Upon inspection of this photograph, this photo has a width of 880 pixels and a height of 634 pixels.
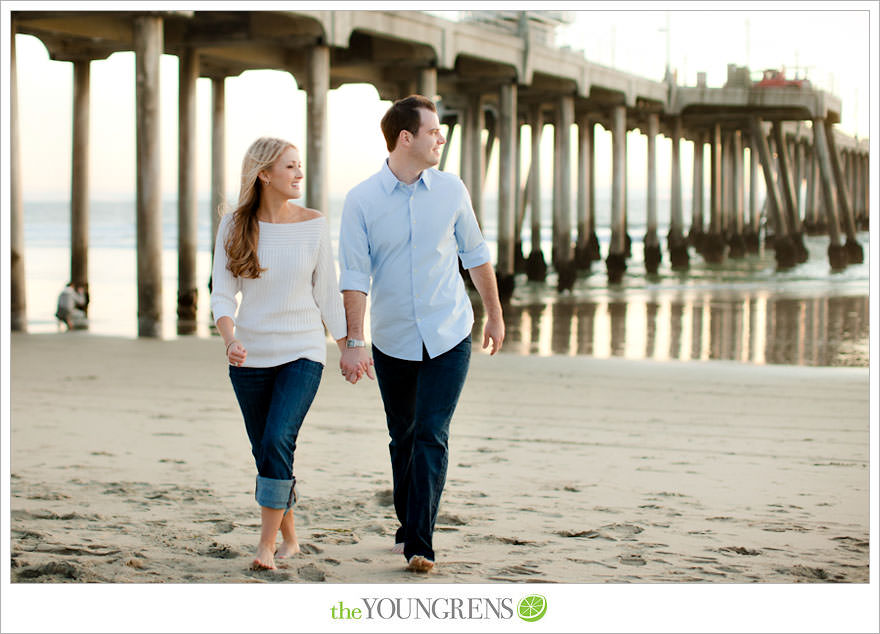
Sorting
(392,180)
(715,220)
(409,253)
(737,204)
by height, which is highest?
(737,204)

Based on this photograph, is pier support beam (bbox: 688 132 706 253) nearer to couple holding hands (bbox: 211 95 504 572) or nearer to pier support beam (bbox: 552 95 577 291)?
pier support beam (bbox: 552 95 577 291)

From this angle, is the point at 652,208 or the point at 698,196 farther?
the point at 698,196

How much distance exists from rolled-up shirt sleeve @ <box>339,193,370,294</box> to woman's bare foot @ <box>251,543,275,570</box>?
876mm

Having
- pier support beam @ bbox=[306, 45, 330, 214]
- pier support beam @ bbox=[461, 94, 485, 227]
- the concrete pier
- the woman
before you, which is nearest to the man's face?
the woman

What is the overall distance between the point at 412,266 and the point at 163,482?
2.04 metres

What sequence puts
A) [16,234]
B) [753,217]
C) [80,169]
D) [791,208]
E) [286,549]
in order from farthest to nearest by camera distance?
[753,217] < [791,208] < [80,169] < [16,234] < [286,549]

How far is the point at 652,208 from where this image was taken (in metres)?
29.3

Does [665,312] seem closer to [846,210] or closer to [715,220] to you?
[846,210]

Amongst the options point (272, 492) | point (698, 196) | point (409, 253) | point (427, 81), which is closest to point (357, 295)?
point (409, 253)

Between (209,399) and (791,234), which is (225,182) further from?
(791,234)

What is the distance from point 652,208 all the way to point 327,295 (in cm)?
2635

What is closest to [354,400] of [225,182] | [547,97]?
[225,182]

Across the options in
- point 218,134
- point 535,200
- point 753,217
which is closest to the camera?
point 218,134

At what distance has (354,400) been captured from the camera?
7.63 m
